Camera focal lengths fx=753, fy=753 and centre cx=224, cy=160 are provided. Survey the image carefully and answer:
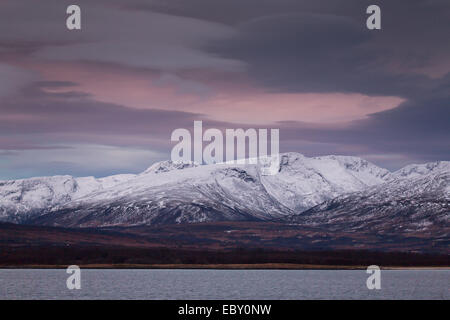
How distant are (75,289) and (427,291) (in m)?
90.2

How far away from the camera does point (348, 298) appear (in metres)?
166
